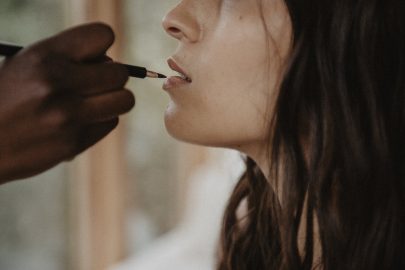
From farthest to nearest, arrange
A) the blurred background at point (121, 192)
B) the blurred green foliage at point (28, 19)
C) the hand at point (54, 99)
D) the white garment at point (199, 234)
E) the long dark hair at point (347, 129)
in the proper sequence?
the white garment at point (199, 234)
the blurred background at point (121, 192)
the blurred green foliage at point (28, 19)
the long dark hair at point (347, 129)
the hand at point (54, 99)

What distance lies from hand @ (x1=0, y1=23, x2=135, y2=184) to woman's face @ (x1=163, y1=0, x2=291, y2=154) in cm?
23

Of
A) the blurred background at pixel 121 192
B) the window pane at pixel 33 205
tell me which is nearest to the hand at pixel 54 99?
the blurred background at pixel 121 192

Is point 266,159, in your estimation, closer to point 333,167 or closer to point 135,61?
point 333,167

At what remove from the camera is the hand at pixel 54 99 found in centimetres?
62

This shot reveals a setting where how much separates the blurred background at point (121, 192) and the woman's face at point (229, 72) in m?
1.08

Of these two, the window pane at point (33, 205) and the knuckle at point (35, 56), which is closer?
the knuckle at point (35, 56)

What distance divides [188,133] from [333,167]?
9.0 inches

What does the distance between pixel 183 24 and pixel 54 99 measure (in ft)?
1.07

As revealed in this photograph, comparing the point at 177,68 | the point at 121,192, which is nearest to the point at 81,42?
the point at 177,68

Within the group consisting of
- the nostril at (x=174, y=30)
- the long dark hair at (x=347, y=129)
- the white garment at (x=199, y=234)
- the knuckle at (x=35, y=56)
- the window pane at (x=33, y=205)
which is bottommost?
the white garment at (x=199, y=234)

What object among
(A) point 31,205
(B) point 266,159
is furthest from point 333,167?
(A) point 31,205

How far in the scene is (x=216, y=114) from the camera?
0.90m

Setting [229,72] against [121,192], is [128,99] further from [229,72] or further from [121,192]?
[121,192]

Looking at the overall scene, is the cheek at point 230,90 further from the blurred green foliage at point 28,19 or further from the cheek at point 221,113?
the blurred green foliage at point 28,19
